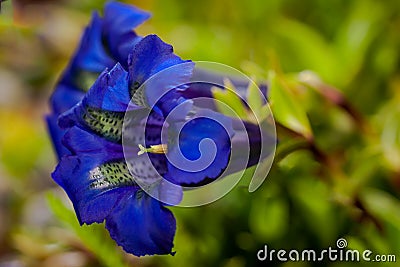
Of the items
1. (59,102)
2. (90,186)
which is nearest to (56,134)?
(59,102)

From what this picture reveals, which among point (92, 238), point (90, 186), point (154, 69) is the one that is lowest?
point (92, 238)

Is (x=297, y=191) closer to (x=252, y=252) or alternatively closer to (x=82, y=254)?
(x=252, y=252)

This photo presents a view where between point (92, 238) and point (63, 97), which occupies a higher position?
point (63, 97)

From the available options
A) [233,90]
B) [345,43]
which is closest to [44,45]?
[345,43]

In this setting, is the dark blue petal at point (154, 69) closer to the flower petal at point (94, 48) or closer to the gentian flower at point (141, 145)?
the gentian flower at point (141, 145)

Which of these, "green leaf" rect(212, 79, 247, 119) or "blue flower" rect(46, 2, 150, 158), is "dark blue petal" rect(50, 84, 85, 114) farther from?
"green leaf" rect(212, 79, 247, 119)

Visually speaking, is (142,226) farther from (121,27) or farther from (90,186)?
(121,27)

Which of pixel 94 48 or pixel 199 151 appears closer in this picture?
pixel 199 151
